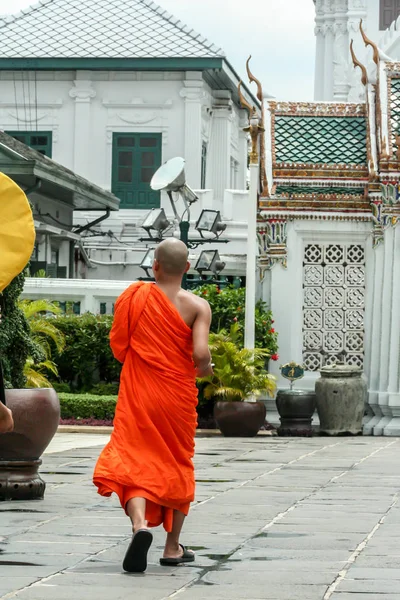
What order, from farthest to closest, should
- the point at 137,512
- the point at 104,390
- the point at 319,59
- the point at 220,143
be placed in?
the point at 319,59 < the point at 220,143 < the point at 104,390 < the point at 137,512

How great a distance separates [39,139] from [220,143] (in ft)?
16.6

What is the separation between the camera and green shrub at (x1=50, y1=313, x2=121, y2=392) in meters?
21.3

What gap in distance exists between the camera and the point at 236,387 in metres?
19.4

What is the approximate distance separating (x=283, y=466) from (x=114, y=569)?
679 centimetres

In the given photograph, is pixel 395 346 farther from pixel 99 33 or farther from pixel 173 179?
pixel 99 33

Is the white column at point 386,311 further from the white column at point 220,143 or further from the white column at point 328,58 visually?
the white column at point 328,58

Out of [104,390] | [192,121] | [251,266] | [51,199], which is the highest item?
[192,121]

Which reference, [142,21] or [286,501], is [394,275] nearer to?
[286,501]

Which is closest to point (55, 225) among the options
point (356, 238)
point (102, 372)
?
point (102, 372)

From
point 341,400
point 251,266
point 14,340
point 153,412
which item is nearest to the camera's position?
point 153,412

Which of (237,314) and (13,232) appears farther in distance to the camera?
(237,314)

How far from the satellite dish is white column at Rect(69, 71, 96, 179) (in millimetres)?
16296

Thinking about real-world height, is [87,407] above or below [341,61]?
below

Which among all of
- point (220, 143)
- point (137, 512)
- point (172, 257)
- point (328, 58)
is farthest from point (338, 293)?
point (328, 58)
